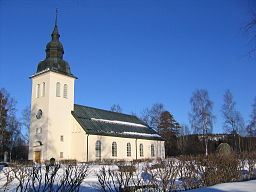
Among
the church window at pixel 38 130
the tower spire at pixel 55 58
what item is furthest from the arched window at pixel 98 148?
the tower spire at pixel 55 58

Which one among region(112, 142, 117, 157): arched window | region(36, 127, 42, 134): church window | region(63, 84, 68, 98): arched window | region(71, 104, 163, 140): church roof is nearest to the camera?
region(36, 127, 42, 134): church window

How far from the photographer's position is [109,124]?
34.3 metres

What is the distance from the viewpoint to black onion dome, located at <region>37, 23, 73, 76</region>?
3025 cm

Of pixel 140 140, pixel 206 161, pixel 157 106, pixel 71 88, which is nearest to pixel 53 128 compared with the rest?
pixel 71 88

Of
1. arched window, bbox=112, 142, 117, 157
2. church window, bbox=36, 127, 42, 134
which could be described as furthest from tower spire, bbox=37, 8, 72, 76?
arched window, bbox=112, 142, 117, 157

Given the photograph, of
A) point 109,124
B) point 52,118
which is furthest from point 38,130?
point 109,124

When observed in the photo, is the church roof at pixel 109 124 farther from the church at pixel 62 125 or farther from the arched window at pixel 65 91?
the arched window at pixel 65 91

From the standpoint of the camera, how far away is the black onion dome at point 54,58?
99.2ft

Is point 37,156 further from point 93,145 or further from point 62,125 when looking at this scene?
point 93,145

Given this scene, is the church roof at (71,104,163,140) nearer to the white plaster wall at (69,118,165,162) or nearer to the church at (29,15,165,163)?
the church at (29,15,165,163)

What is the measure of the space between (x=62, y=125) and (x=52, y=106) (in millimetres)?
2443

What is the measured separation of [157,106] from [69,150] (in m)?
26.9

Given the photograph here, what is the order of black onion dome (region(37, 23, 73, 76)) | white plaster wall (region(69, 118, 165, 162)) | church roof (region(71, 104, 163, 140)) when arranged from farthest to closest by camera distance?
church roof (region(71, 104, 163, 140)) → black onion dome (region(37, 23, 73, 76)) → white plaster wall (region(69, 118, 165, 162))

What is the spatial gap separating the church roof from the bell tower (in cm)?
197
